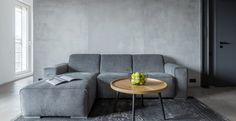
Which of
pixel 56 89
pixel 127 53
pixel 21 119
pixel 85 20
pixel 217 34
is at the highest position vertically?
pixel 85 20


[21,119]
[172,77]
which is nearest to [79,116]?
[21,119]

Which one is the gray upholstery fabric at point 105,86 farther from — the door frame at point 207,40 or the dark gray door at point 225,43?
the dark gray door at point 225,43

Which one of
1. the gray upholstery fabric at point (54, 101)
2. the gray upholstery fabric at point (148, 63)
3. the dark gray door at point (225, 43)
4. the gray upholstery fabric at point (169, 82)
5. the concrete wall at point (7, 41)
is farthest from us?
the concrete wall at point (7, 41)

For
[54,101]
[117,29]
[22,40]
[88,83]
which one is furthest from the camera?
[22,40]

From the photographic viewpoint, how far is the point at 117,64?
13.9ft

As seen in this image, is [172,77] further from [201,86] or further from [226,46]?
[226,46]

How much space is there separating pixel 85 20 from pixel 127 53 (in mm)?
1219

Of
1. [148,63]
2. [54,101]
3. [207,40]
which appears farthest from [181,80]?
[54,101]

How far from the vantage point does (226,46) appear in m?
4.71

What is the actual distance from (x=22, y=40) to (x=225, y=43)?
19.5 feet

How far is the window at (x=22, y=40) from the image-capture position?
20.5 ft

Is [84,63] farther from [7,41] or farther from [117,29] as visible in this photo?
[7,41]

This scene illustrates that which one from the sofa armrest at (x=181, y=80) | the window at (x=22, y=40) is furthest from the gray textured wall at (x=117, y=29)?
the window at (x=22, y=40)

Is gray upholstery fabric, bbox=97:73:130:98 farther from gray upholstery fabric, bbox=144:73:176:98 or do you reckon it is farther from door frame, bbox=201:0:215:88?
door frame, bbox=201:0:215:88
